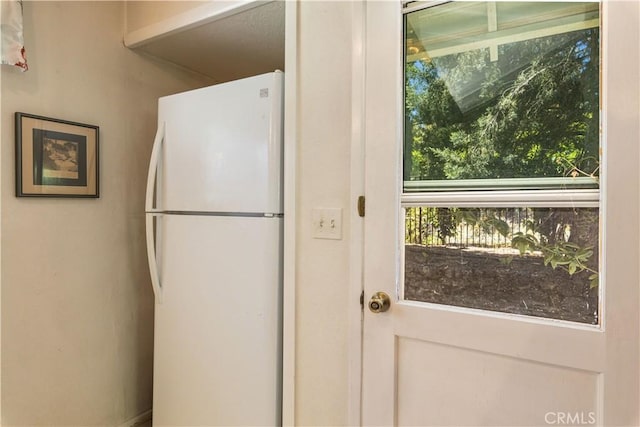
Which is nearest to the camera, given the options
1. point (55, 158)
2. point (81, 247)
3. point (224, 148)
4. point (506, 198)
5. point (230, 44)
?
point (506, 198)

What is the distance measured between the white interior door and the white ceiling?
70cm

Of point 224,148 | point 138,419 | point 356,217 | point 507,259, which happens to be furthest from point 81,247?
point 507,259

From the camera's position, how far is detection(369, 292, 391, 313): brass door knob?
Answer: 4.00ft

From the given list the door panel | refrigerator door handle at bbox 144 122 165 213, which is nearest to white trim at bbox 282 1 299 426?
the door panel

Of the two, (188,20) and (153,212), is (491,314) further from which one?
(188,20)

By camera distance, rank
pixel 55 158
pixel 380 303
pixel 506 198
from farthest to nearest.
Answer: pixel 55 158
pixel 380 303
pixel 506 198

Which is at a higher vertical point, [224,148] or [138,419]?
[224,148]

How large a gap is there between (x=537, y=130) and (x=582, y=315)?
0.54 meters

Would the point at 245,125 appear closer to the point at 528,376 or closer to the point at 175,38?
the point at 175,38

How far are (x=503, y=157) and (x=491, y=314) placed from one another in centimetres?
48

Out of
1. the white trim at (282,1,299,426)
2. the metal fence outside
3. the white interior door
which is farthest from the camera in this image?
the white trim at (282,1,299,426)

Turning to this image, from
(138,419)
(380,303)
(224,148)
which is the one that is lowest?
(138,419)

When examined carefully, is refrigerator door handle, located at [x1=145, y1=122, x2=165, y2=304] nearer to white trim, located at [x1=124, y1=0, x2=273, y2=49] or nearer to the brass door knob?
white trim, located at [x1=124, y1=0, x2=273, y2=49]

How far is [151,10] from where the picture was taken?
186cm
